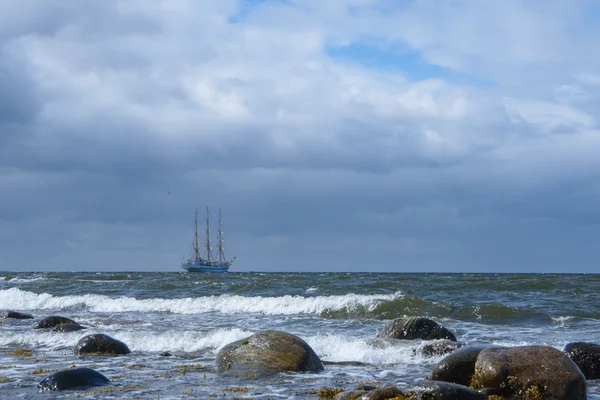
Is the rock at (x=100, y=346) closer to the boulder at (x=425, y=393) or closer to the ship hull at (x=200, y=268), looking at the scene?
the boulder at (x=425, y=393)

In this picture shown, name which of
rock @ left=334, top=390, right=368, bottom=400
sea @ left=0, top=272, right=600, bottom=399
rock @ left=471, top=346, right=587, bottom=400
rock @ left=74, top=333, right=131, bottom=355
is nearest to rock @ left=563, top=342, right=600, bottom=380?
sea @ left=0, top=272, right=600, bottom=399

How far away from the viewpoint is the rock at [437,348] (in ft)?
50.6

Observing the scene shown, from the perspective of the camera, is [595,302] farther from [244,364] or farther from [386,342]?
[244,364]

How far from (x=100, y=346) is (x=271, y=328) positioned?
7121 millimetres

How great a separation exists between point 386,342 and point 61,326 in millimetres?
10569

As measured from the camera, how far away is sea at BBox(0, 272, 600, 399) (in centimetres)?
1223

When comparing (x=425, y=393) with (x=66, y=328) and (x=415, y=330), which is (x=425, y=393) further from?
(x=66, y=328)

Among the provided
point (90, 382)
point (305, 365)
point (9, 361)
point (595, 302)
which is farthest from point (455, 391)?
point (595, 302)

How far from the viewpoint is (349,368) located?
1424 cm

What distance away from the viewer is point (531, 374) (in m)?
11.0

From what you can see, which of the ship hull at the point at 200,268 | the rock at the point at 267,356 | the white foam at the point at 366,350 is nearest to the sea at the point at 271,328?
the white foam at the point at 366,350

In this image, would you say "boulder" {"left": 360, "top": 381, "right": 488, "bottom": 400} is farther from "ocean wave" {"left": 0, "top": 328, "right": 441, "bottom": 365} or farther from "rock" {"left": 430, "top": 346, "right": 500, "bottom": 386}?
"ocean wave" {"left": 0, "top": 328, "right": 441, "bottom": 365}

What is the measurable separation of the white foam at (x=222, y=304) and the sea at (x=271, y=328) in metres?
0.07

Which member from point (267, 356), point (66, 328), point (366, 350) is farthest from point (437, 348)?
point (66, 328)
